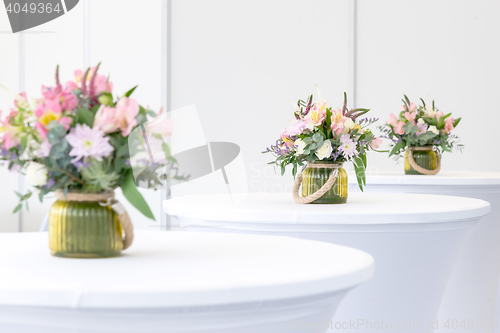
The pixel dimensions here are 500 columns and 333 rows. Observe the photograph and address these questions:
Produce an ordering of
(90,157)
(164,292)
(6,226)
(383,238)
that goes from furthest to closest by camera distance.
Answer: (6,226) < (383,238) < (90,157) < (164,292)

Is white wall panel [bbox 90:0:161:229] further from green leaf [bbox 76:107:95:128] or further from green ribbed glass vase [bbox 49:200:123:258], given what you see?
green leaf [bbox 76:107:95:128]

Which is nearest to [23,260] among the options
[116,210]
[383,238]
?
[116,210]

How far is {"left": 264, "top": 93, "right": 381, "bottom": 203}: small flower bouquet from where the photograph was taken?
96.3 inches

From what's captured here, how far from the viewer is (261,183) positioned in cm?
615

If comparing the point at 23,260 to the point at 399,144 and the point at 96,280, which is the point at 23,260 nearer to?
the point at 96,280

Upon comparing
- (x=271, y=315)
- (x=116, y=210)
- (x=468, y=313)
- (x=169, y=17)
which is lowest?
(x=468, y=313)

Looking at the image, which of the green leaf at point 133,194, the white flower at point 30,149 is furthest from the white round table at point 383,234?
the white flower at point 30,149

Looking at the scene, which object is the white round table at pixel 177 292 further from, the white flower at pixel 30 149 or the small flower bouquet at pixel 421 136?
the small flower bouquet at pixel 421 136

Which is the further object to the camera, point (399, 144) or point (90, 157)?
point (399, 144)

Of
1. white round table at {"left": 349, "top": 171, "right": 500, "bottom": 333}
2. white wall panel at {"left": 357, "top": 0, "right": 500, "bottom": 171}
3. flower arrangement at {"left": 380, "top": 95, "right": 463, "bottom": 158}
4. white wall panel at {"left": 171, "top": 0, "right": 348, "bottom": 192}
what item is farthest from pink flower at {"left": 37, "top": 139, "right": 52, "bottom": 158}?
white wall panel at {"left": 357, "top": 0, "right": 500, "bottom": 171}

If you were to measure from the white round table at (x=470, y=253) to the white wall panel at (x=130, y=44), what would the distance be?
114 inches

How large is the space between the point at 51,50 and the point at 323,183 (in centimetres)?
409

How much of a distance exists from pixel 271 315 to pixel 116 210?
0.43 meters

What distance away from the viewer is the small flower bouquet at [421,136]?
3816mm
